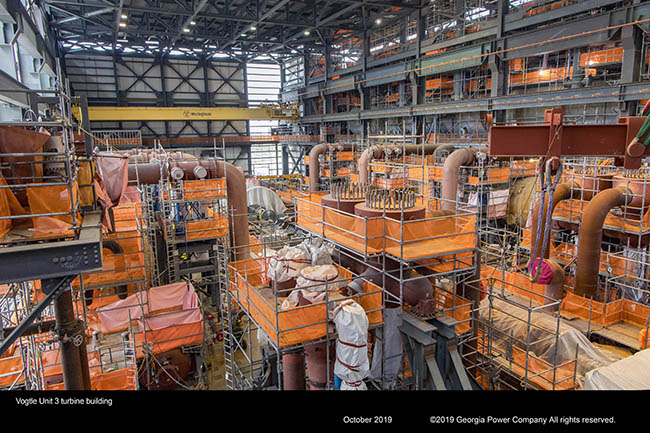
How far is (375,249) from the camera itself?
8.02 metres

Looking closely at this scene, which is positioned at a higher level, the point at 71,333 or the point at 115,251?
the point at 71,333

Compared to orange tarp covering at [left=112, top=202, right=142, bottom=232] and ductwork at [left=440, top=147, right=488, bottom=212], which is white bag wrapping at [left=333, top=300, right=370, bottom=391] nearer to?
orange tarp covering at [left=112, top=202, right=142, bottom=232]

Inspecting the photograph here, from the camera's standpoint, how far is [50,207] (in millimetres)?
5188

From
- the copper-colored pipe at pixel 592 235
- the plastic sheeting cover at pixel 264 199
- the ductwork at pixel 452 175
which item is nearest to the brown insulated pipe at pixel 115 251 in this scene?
the ductwork at pixel 452 175

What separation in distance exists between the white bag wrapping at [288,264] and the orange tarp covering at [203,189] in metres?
7.54

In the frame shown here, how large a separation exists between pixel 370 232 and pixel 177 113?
33.8 metres

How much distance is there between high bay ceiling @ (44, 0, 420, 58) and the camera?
28.3m

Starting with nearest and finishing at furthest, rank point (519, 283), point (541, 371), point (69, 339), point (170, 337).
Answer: point (69, 339) → point (541, 371) → point (170, 337) → point (519, 283)

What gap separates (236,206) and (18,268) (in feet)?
36.5

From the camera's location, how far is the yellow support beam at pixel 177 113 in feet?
117

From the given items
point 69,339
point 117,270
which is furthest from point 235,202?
point 69,339

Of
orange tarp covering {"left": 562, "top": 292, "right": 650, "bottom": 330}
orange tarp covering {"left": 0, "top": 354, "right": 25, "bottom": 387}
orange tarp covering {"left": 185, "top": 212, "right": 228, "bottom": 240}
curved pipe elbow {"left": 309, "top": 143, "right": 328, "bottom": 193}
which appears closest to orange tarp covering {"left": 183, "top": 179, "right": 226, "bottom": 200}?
orange tarp covering {"left": 185, "top": 212, "right": 228, "bottom": 240}

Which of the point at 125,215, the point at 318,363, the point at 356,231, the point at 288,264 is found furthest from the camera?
the point at 125,215

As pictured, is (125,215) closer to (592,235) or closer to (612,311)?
(592,235)
